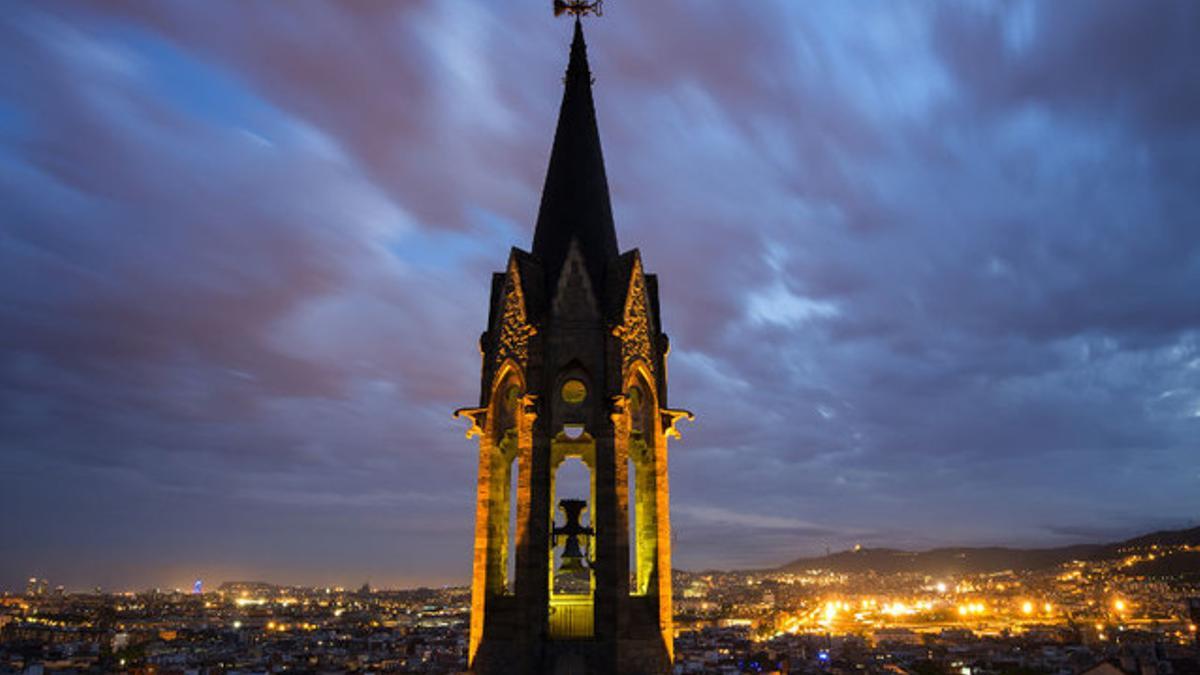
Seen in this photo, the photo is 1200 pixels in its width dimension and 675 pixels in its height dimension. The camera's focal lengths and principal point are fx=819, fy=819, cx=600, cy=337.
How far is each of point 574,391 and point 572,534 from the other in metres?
2.15

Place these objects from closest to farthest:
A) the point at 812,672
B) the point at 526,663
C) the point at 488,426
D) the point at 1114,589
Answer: the point at 526,663, the point at 488,426, the point at 812,672, the point at 1114,589

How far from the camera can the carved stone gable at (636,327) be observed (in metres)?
12.5

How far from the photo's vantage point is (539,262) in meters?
13.0

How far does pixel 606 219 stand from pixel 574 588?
5.86m

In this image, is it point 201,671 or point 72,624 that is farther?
point 72,624

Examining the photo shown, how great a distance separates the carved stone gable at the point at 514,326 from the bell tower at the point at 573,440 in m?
0.03

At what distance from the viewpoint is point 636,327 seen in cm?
1289

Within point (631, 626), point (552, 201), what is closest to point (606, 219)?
point (552, 201)

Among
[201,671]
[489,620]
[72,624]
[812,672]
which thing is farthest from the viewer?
[72,624]

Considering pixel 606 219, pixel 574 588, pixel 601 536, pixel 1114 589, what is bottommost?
pixel 1114 589

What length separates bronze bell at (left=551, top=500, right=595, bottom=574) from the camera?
1220 centimetres

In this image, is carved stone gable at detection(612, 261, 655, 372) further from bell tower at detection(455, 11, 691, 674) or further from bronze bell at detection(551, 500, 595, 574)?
bronze bell at detection(551, 500, 595, 574)

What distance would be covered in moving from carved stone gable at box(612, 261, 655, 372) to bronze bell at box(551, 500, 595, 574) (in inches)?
88.1

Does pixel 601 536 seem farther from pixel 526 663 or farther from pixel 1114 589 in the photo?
pixel 1114 589
